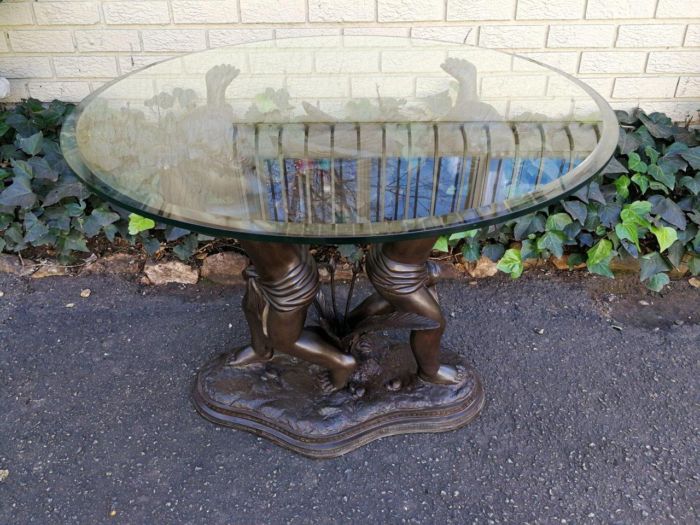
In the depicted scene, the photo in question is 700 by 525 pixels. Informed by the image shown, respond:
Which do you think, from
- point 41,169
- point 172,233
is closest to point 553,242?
point 172,233

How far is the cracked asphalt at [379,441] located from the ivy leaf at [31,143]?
1.85ft

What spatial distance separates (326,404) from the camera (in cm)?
214

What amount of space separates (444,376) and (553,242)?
0.87m

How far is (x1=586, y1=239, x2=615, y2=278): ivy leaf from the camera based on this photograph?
107 inches

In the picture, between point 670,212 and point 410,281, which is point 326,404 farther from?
point 670,212

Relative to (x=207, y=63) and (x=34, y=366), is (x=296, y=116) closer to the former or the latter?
(x=207, y=63)

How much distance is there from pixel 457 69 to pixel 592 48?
3.00 feet

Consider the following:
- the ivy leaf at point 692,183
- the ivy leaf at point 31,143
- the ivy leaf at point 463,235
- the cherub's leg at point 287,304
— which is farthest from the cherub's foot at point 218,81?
the ivy leaf at point 692,183

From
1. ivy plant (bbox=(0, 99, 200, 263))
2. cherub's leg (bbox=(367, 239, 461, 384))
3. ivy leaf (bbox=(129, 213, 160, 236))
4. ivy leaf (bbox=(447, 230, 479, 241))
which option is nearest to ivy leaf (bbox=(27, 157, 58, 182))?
ivy plant (bbox=(0, 99, 200, 263))

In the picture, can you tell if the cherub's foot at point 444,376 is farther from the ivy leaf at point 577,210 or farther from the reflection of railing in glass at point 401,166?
the ivy leaf at point 577,210

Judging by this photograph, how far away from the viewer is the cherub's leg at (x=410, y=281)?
184 centimetres

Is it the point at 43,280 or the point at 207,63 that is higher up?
the point at 207,63

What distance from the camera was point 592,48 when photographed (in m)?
2.80

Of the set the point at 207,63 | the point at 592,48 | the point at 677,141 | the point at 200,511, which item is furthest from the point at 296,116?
the point at 677,141
